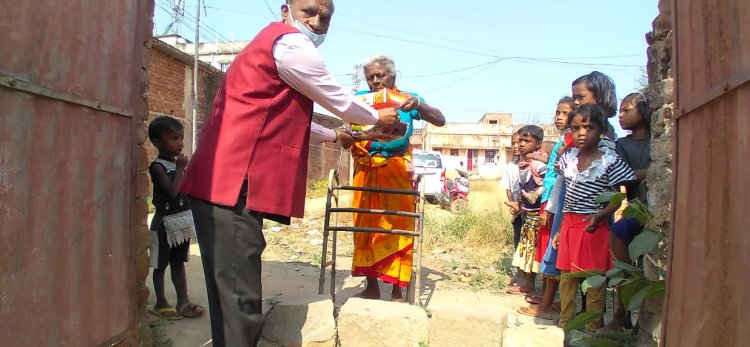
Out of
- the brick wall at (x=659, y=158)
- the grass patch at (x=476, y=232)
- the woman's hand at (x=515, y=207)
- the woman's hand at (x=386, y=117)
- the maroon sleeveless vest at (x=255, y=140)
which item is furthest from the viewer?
the grass patch at (x=476, y=232)

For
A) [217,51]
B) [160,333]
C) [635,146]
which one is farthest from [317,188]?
[217,51]

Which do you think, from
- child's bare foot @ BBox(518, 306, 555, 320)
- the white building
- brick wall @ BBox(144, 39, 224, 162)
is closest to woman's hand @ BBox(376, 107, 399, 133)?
child's bare foot @ BBox(518, 306, 555, 320)

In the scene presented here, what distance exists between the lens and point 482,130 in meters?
37.4

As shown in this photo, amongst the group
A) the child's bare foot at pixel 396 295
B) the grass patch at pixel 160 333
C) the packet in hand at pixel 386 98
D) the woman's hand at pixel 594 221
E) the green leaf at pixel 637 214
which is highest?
the packet in hand at pixel 386 98

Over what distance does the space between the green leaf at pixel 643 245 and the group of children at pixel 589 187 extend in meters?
0.44

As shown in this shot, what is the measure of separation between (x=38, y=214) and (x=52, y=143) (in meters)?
0.23

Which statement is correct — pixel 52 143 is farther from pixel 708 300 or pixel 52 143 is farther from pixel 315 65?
pixel 708 300

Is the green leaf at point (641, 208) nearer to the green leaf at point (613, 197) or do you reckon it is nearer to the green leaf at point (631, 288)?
the green leaf at point (613, 197)

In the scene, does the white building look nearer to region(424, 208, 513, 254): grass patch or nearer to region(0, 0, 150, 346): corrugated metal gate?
region(424, 208, 513, 254): grass patch

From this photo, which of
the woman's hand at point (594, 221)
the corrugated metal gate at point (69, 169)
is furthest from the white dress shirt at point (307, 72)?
the woman's hand at point (594, 221)

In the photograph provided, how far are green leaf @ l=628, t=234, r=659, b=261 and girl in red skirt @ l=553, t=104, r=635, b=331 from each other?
584mm

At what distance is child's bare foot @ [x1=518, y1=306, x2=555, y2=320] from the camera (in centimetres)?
356

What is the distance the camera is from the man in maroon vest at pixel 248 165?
2039mm

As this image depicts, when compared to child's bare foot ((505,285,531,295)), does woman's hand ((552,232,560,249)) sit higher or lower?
higher
